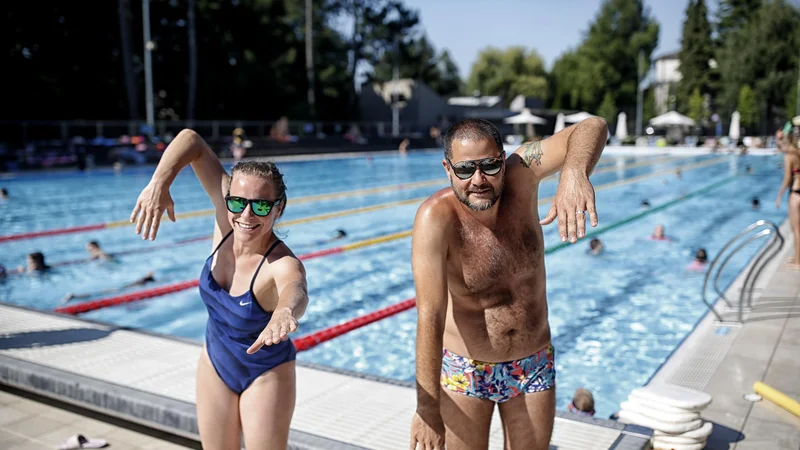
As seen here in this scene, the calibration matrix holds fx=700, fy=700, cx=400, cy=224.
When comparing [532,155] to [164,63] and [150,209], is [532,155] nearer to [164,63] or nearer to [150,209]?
[150,209]

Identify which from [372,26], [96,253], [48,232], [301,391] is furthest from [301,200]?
[372,26]

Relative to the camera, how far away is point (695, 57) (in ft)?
183

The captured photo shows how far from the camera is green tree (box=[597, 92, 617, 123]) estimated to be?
58406 mm

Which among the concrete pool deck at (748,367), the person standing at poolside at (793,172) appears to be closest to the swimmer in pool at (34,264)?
the concrete pool deck at (748,367)

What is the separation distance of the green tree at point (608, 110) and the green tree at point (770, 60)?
9693 mm

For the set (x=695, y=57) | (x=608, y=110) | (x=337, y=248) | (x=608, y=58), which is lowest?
(x=337, y=248)

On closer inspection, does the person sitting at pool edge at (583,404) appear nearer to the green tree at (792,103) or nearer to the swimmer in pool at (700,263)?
the swimmer in pool at (700,263)

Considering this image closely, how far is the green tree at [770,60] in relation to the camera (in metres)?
48.9

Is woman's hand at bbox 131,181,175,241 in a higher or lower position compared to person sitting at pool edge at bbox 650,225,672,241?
higher

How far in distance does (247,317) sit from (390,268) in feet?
26.8

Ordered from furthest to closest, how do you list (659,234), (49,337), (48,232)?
→ 1. (48,232)
2. (659,234)
3. (49,337)

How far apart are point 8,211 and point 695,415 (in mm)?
15849

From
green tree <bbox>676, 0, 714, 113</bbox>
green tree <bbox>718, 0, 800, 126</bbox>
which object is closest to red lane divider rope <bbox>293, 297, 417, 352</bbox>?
green tree <bbox>718, 0, 800, 126</bbox>

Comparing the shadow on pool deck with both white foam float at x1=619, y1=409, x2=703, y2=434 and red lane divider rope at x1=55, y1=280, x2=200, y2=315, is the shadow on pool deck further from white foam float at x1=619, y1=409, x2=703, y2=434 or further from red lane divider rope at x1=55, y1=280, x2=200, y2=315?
white foam float at x1=619, y1=409, x2=703, y2=434
